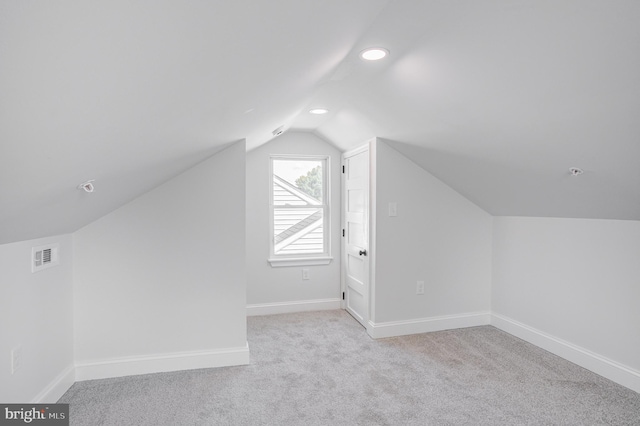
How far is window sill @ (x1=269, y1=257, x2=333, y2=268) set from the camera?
4167mm

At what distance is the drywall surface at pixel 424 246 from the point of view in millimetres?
3457

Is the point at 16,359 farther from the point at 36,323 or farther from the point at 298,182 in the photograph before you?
the point at 298,182

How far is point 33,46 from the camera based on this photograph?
645 mm

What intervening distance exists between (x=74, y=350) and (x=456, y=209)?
3.43m

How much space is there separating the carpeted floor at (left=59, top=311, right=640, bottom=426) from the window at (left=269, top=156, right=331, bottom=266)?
1258mm

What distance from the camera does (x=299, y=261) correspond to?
13.9 ft

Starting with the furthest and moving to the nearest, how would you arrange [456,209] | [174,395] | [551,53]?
1. [456,209]
2. [174,395]
3. [551,53]

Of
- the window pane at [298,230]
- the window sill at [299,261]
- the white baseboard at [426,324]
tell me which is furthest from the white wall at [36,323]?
the white baseboard at [426,324]

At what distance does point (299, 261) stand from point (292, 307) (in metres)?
0.54

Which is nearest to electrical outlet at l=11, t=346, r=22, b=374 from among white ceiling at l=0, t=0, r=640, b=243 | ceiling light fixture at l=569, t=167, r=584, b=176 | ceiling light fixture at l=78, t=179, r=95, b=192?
white ceiling at l=0, t=0, r=640, b=243

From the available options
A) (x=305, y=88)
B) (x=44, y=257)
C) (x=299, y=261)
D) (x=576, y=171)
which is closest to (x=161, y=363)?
(x=44, y=257)

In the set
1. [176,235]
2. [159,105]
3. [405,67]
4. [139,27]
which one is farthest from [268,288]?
[139,27]

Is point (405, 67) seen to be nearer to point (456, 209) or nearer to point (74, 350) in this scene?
point (456, 209)

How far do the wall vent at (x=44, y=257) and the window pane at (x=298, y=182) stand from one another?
230 cm
